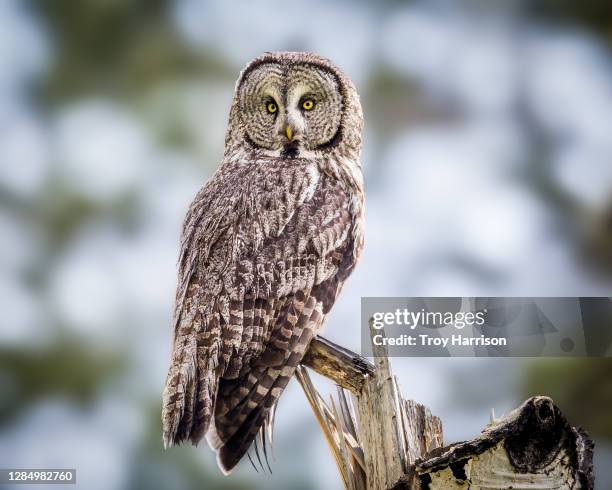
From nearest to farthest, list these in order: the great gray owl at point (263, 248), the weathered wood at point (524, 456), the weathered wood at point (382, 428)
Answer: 1. the weathered wood at point (524, 456)
2. the weathered wood at point (382, 428)
3. the great gray owl at point (263, 248)

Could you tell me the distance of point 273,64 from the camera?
2.93m

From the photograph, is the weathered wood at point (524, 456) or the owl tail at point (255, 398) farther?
the owl tail at point (255, 398)

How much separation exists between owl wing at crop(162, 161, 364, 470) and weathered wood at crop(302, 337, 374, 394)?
0.19 feet

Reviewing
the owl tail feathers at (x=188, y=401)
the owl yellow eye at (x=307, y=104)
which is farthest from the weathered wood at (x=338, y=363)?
the owl yellow eye at (x=307, y=104)

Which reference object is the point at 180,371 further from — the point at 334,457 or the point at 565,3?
the point at 565,3

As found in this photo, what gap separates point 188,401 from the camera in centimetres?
212

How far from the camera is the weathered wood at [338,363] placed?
217cm

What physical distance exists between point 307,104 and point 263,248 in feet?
2.39

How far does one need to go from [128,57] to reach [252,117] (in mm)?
1045

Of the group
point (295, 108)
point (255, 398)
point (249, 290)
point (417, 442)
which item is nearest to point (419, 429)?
point (417, 442)

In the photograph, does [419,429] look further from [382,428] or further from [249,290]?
[249,290]

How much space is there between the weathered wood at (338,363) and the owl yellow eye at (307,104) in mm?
958

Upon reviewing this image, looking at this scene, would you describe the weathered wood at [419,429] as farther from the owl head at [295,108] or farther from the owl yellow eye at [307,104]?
the owl yellow eye at [307,104]

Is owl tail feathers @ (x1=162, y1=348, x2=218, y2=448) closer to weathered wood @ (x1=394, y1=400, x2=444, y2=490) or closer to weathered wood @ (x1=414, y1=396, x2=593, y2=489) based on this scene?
weathered wood @ (x1=394, y1=400, x2=444, y2=490)
